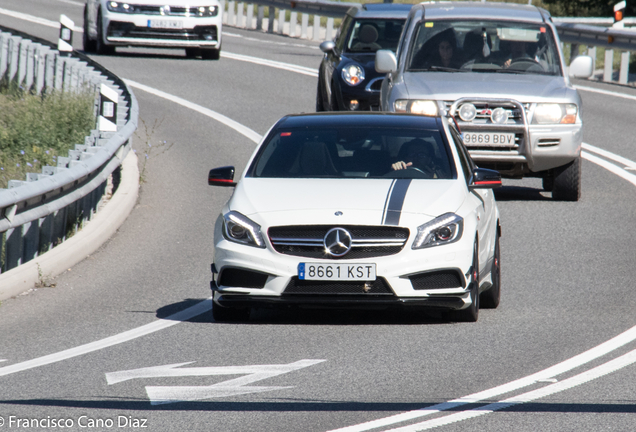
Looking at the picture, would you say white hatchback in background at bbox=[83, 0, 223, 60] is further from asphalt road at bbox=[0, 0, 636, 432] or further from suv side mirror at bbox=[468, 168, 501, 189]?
suv side mirror at bbox=[468, 168, 501, 189]

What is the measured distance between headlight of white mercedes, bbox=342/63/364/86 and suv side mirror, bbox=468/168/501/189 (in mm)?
8962

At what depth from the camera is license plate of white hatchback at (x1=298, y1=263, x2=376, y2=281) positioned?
27.5 feet

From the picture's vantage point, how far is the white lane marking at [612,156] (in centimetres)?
1791

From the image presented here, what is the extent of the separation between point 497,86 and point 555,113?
714 millimetres

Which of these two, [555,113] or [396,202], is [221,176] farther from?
[555,113]

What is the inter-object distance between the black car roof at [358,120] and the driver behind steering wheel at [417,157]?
0.24 meters

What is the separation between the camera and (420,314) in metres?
9.39

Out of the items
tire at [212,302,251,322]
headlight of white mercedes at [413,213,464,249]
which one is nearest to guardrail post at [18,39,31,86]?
tire at [212,302,251,322]

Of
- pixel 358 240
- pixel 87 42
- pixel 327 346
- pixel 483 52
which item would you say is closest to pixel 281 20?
pixel 87 42

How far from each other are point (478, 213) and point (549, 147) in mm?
5465

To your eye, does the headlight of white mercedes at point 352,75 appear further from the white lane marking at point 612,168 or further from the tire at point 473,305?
the tire at point 473,305

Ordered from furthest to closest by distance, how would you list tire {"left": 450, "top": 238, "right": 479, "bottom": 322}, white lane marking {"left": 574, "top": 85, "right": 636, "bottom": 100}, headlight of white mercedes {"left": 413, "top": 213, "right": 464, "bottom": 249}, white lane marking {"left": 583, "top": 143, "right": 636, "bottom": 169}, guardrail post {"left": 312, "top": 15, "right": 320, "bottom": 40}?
1. guardrail post {"left": 312, "top": 15, "right": 320, "bottom": 40}
2. white lane marking {"left": 574, "top": 85, "right": 636, "bottom": 100}
3. white lane marking {"left": 583, "top": 143, "right": 636, "bottom": 169}
4. tire {"left": 450, "top": 238, "right": 479, "bottom": 322}
5. headlight of white mercedes {"left": 413, "top": 213, "right": 464, "bottom": 249}

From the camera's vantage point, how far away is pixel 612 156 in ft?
61.1

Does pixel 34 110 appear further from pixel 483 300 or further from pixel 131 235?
pixel 483 300
